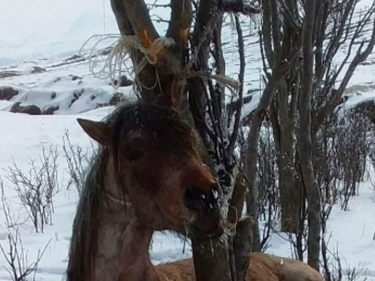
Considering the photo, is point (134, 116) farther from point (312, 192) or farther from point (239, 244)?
point (312, 192)

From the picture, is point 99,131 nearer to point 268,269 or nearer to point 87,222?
point 87,222

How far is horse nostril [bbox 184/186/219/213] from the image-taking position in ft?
7.40

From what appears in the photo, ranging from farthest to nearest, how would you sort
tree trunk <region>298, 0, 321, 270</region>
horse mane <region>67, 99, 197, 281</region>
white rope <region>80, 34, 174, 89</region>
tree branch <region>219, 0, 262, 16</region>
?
tree trunk <region>298, 0, 321, 270</region>
tree branch <region>219, 0, 262, 16</region>
white rope <region>80, 34, 174, 89</region>
horse mane <region>67, 99, 197, 281</region>

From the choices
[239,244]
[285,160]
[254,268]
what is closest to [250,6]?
[239,244]

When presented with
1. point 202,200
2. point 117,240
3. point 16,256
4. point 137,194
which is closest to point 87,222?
point 117,240

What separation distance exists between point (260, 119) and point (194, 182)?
4.58 feet

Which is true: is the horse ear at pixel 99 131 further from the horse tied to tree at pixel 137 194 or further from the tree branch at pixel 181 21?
the tree branch at pixel 181 21

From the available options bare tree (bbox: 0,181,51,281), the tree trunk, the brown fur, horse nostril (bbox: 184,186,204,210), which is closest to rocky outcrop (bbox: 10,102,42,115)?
bare tree (bbox: 0,181,51,281)

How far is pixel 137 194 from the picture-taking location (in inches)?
96.0

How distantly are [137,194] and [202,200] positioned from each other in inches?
11.0

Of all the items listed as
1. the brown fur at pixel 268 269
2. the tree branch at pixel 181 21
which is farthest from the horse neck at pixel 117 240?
the brown fur at pixel 268 269

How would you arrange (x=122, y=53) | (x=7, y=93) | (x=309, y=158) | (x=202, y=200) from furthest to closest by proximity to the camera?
(x=7, y=93) → (x=309, y=158) → (x=122, y=53) → (x=202, y=200)

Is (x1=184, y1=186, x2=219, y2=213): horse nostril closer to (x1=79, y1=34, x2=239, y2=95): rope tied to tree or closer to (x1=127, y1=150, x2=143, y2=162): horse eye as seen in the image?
(x1=127, y1=150, x2=143, y2=162): horse eye

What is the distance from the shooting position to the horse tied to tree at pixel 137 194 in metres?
2.30
